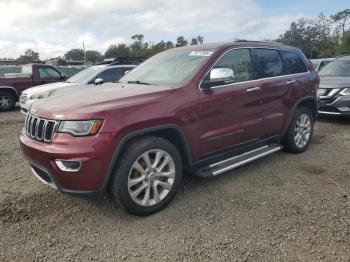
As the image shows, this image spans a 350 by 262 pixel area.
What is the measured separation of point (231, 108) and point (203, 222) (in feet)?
4.83

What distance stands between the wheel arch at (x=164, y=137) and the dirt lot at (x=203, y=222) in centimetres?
53

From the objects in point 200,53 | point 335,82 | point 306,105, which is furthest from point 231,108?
point 335,82

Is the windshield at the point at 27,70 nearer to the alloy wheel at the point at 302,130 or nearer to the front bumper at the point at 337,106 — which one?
the front bumper at the point at 337,106

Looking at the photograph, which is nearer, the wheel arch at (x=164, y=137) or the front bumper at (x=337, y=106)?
the wheel arch at (x=164, y=137)

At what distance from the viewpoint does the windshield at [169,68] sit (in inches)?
161

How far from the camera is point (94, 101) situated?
3389mm

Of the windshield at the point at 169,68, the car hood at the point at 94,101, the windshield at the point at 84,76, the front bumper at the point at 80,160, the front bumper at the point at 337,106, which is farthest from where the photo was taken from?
the windshield at the point at 84,76

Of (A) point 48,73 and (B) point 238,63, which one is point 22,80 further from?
(B) point 238,63

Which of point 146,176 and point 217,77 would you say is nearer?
point 146,176

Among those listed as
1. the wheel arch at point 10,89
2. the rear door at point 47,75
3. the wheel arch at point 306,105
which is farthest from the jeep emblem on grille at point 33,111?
the rear door at point 47,75

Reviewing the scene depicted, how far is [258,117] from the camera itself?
464 cm

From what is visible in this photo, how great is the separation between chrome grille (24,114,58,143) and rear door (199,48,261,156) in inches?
63.0

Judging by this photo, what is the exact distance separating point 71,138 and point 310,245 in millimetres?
2358

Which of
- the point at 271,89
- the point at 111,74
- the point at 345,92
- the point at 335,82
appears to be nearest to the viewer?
the point at 271,89
